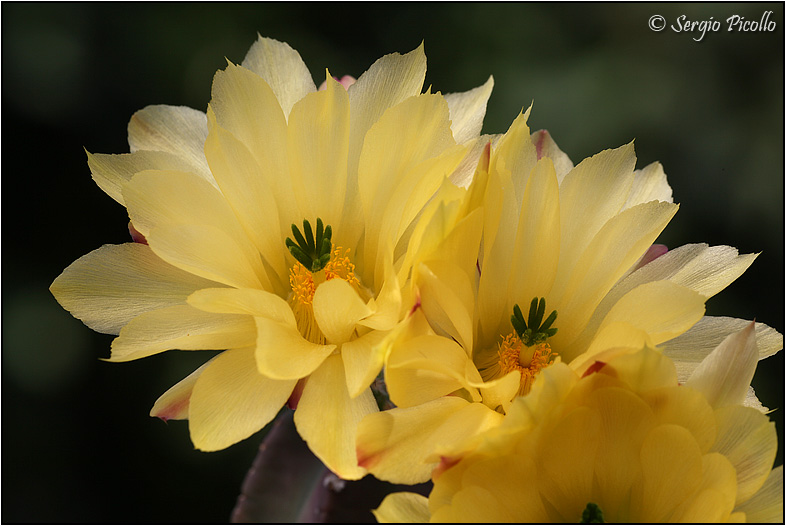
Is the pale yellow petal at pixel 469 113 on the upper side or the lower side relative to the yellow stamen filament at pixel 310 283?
upper

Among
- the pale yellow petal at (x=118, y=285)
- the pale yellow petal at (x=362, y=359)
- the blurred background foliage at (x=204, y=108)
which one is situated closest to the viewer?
the pale yellow petal at (x=362, y=359)

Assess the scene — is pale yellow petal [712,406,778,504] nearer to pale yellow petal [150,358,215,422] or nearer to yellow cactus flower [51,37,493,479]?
yellow cactus flower [51,37,493,479]

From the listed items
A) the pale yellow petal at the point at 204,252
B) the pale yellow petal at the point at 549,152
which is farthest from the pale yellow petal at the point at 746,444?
the pale yellow petal at the point at 204,252

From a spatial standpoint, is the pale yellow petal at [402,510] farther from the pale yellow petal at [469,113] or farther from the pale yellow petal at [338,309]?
the pale yellow petal at [469,113]

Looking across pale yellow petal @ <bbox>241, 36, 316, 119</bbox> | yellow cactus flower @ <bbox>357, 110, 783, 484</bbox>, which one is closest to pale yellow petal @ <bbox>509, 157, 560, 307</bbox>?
yellow cactus flower @ <bbox>357, 110, 783, 484</bbox>

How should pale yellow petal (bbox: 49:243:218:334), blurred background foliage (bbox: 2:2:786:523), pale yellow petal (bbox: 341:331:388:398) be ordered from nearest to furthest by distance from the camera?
pale yellow petal (bbox: 341:331:388:398) < pale yellow petal (bbox: 49:243:218:334) < blurred background foliage (bbox: 2:2:786:523)

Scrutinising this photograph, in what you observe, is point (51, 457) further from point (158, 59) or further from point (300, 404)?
point (300, 404)

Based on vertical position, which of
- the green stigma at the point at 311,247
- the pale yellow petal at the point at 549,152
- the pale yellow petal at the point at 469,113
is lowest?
the green stigma at the point at 311,247
